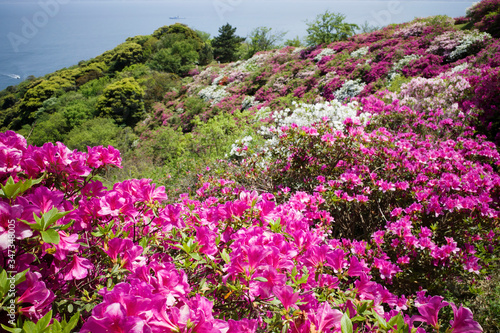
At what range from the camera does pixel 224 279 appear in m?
0.90

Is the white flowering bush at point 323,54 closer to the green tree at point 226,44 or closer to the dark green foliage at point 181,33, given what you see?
the green tree at point 226,44

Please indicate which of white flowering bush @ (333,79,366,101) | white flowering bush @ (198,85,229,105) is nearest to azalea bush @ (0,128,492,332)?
white flowering bush @ (333,79,366,101)

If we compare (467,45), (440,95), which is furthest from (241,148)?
(467,45)

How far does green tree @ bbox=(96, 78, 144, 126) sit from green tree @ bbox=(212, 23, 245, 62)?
398 inches

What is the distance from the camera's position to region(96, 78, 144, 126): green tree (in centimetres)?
2120

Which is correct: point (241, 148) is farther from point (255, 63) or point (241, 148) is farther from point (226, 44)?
point (226, 44)

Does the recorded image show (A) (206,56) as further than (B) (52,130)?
Yes

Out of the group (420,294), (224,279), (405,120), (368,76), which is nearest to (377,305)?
(224,279)

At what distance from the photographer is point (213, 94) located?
16.3 m

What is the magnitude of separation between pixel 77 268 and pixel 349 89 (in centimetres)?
962

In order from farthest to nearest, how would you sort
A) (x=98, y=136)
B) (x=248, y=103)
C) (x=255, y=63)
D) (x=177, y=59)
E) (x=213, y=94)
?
(x=177, y=59), (x=255, y=63), (x=98, y=136), (x=213, y=94), (x=248, y=103)

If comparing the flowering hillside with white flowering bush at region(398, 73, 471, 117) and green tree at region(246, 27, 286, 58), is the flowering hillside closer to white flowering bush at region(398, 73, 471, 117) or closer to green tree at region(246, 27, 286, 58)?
white flowering bush at region(398, 73, 471, 117)

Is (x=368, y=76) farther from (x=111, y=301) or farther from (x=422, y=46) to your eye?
(x=111, y=301)

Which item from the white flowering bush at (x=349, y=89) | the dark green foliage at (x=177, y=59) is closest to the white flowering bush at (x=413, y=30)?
the white flowering bush at (x=349, y=89)
